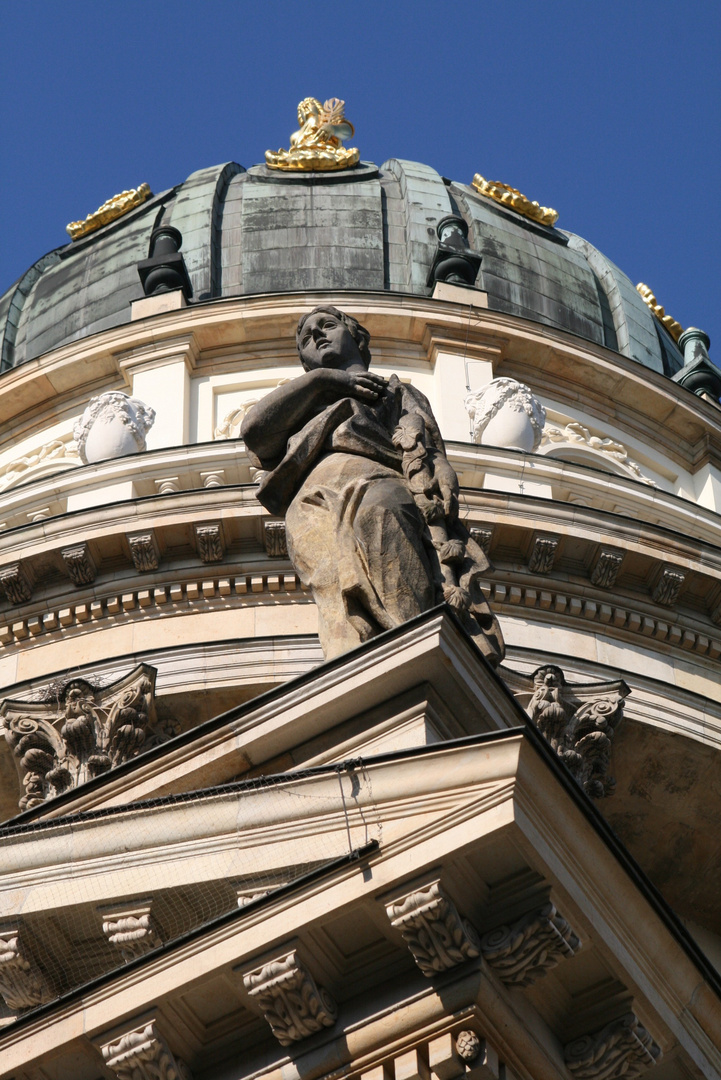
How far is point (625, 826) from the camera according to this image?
2177 cm

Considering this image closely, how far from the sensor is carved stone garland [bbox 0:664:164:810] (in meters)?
20.0

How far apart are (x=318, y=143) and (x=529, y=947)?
3156cm

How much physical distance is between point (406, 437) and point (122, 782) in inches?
113

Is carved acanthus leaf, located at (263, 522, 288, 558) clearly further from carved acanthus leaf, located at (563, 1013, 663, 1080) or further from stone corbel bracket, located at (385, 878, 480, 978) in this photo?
stone corbel bracket, located at (385, 878, 480, 978)

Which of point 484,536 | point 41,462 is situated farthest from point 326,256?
point 484,536

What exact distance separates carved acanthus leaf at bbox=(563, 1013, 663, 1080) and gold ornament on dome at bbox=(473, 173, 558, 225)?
30274 mm

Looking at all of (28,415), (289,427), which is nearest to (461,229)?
(28,415)

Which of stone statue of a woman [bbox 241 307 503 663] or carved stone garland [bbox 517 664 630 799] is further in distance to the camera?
carved stone garland [bbox 517 664 630 799]

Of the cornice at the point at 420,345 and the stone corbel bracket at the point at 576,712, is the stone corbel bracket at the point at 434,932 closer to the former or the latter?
the stone corbel bracket at the point at 576,712

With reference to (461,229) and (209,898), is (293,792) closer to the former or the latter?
(209,898)

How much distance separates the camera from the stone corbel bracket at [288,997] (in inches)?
318

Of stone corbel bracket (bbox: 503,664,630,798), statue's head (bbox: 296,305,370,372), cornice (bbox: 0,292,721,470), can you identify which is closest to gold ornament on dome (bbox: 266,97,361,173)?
cornice (bbox: 0,292,721,470)

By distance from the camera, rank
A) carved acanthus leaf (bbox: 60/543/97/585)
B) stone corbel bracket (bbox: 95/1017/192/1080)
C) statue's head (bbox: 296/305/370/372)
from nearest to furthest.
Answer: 1. stone corbel bracket (bbox: 95/1017/192/1080)
2. statue's head (bbox: 296/305/370/372)
3. carved acanthus leaf (bbox: 60/543/97/585)

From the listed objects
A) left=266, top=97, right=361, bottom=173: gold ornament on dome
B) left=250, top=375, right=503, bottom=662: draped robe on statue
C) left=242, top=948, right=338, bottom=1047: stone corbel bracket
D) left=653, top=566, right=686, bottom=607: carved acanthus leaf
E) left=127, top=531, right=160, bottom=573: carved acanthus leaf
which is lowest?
left=242, top=948, right=338, bottom=1047: stone corbel bracket
